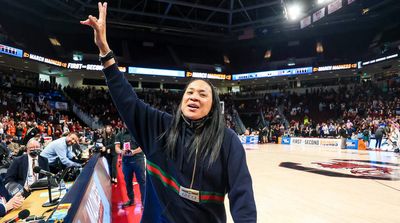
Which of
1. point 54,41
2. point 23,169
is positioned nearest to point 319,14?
point 23,169

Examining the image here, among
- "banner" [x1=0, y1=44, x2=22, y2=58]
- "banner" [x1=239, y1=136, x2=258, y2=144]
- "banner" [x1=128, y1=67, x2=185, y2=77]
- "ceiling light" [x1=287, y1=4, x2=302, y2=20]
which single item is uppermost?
"ceiling light" [x1=287, y1=4, x2=302, y2=20]

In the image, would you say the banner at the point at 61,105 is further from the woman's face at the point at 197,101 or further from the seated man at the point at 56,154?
the woman's face at the point at 197,101

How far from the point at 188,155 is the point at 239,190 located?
0.33 metres

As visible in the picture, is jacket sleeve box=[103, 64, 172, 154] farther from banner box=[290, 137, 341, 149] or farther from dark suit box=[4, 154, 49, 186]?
banner box=[290, 137, 341, 149]

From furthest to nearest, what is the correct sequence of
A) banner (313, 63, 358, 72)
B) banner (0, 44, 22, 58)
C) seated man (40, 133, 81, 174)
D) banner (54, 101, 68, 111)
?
banner (313, 63, 358, 72), banner (54, 101, 68, 111), banner (0, 44, 22, 58), seated man (40, 133, 81, 174)

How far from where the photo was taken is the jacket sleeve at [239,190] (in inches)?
56.0

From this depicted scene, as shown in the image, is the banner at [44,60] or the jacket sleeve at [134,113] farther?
the banner at [44,60]

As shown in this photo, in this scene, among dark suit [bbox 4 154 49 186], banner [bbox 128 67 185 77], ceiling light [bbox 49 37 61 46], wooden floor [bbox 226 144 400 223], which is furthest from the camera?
banner [bbox 128 67 185 77]

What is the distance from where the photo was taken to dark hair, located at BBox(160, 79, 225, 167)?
1528 mm

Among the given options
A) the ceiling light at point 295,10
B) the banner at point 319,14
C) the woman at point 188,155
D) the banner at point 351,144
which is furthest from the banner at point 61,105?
the woman at point 188,155

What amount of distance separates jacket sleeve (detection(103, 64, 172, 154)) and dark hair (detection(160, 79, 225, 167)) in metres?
0.07

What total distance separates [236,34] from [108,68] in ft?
117

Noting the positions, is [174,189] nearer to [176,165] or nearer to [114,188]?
A: [176,165]

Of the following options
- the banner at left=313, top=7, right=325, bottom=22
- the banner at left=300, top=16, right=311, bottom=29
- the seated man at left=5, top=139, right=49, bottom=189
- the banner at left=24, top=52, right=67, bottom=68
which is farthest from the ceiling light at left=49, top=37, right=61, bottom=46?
the seated man at left=5, top=139, right=49, bottom=189
